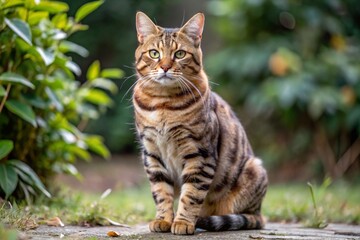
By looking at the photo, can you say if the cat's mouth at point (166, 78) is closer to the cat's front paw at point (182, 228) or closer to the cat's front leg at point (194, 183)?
the cat's front leg at point (194, 183)

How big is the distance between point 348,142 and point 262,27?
2103mm

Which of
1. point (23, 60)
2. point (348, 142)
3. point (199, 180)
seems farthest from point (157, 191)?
point (348, 142)

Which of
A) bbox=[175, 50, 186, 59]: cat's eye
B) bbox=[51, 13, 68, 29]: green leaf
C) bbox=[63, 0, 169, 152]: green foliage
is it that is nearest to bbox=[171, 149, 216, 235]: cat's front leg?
bbox=[175, 50, 186, 59]: cat's eye

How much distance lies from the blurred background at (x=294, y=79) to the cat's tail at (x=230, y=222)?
11.8 feet

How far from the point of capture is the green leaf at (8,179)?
370 centimetres

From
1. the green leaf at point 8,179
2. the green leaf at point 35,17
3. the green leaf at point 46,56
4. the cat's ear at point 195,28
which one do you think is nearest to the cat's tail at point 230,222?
the cat's ear at point 195,28

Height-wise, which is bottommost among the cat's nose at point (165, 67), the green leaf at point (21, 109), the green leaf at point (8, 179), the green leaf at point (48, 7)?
the green leaf at point (8, 179)

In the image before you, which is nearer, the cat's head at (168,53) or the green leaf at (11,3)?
the cat's head at (168,53)

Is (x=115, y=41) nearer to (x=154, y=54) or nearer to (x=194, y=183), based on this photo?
(x=154, y=54)

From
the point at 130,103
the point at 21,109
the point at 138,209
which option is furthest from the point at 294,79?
the point at 21,109

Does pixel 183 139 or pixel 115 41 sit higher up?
pixel 183 139

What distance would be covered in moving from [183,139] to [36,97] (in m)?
1.41

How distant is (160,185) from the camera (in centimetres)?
347

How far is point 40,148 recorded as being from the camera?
449 centimetres
